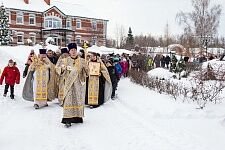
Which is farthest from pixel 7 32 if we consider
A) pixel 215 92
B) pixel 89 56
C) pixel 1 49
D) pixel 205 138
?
pixel 205 138

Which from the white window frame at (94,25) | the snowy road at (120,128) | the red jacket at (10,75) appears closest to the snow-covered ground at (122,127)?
the snowy road at (120,128)

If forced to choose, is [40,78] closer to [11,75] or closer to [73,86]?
[11,75]

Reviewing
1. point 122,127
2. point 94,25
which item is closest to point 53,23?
point 94,25

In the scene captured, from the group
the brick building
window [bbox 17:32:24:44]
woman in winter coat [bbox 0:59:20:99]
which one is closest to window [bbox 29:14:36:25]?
the brick building

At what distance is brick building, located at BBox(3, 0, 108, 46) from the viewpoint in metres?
53.2

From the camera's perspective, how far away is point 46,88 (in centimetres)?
1090

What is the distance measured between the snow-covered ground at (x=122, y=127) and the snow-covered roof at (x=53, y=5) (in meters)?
43.6

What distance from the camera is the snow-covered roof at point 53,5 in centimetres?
5301

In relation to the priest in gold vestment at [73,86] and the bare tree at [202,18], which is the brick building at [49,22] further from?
the priest in gold vestment at [73,86]

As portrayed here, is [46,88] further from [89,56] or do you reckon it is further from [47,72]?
[89,56]

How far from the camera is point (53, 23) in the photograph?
185 ft

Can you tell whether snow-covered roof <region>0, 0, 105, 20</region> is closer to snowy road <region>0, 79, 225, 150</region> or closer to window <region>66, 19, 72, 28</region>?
window <region>66, 19, 72, 28</region>

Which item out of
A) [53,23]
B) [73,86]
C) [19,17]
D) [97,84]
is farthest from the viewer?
[53,23]

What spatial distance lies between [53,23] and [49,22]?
668mm
